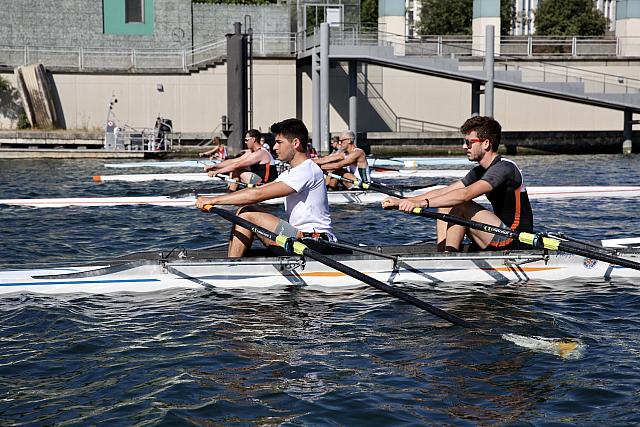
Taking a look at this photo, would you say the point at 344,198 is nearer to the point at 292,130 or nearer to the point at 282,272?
→ the point at 282,272

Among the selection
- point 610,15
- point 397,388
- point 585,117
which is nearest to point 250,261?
point 397,388

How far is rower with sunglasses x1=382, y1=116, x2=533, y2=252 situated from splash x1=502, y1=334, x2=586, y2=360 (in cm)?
162

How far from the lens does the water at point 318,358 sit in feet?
19.6

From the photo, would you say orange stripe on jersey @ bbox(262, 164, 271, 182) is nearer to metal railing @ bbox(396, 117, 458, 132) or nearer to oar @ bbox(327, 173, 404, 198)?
oar @ bbox(327, 173, 404, 198)

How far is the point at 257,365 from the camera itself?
6848 millimetres

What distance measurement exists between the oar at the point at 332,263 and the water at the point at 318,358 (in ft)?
0.72

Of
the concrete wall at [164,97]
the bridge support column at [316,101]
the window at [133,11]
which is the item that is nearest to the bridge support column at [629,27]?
the bridge support column at [316,101]

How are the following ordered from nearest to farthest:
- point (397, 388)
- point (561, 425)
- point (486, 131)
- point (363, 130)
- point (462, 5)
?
point (561, 425), point (397, 388), point (486, 131), point (363, 130), point (462, 5)

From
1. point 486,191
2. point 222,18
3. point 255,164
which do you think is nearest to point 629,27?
point 222,18

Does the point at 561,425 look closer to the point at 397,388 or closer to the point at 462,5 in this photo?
the point at 397,388

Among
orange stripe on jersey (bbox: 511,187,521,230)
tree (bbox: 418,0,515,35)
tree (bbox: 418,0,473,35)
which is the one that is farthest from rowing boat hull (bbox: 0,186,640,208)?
tree (bbox: 418,0,473,35)

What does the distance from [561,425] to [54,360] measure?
12.3ft

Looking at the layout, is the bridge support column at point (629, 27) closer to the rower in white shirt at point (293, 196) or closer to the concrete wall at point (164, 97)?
the concrete wall at point (164, 97)

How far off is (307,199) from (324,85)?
2095 centimetres
